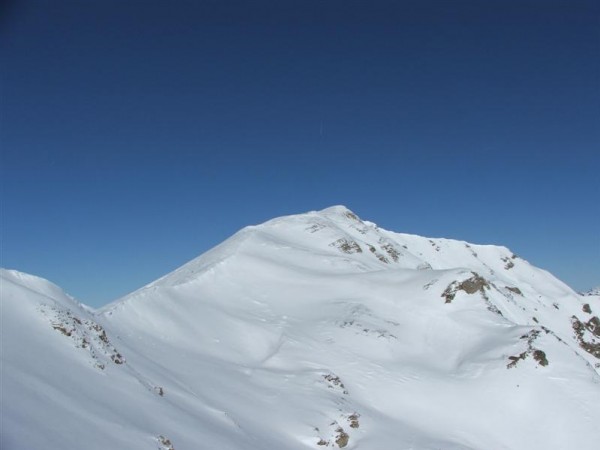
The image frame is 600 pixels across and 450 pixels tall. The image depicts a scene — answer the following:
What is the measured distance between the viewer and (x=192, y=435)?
51.1 ft

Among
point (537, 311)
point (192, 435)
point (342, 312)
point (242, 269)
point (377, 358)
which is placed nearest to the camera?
point (192, 435)

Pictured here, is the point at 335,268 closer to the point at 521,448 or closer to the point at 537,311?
the point at 521,448

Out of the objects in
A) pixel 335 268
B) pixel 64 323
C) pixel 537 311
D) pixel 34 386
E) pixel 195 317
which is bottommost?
pixel 34 386

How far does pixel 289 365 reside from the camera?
3039 cm

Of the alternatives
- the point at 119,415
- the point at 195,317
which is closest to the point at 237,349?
the point at 195,317

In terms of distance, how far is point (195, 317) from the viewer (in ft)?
112

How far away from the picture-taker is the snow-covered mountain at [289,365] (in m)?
14.8

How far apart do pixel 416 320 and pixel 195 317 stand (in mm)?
18665

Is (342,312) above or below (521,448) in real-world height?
above

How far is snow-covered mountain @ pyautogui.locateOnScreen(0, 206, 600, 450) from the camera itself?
14.8 metres

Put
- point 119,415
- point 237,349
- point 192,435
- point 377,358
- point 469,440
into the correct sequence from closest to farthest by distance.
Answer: point 119,415, point 192,435, point 469,440, point 237,349, point 377,358

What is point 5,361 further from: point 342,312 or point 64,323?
point 342,312

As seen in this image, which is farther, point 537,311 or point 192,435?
point 537,311

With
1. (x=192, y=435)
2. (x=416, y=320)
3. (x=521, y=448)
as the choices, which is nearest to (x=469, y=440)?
(x=521, y=448)
